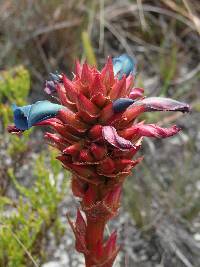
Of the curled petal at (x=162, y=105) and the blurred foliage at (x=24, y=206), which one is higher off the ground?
the curled petal at (x=162, y=105)

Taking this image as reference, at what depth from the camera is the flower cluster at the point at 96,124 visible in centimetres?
144

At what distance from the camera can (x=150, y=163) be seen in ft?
10.3

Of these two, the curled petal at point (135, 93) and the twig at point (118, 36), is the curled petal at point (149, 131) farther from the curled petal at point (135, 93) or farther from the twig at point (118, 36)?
the twig at point (118, 36)

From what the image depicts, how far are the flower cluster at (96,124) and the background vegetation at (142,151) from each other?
528 millimetres

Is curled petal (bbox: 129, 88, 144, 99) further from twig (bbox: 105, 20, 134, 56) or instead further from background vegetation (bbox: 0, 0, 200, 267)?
twig (bbox: 105, 20, 134, 56)

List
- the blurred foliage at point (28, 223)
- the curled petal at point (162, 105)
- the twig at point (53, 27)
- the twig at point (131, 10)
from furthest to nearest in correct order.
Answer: the twig at point (131, 10) → the twig at point (53, 27) → the blurred foliage at point (28, 223) → the curled petal at point (162, 105)

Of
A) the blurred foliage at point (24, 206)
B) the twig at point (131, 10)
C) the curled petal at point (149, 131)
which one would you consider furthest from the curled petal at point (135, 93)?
the twig at point (131, 10)

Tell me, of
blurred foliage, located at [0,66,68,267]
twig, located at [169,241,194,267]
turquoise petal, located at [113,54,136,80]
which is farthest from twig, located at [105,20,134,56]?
turquoise petal, located at [113,54,136,80]

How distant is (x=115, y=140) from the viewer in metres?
1.36

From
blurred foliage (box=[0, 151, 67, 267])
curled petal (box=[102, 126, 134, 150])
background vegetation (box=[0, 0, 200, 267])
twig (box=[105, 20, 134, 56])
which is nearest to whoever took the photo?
curled petal (box=[102, 126, 134, 150])

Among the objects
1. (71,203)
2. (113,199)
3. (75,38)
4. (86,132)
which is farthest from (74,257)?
(75,38)

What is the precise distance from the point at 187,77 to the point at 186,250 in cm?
157

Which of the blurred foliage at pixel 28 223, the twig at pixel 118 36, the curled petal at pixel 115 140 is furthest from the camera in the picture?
the twig at pixel 118 36

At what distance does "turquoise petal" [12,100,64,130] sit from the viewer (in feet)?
4.72
